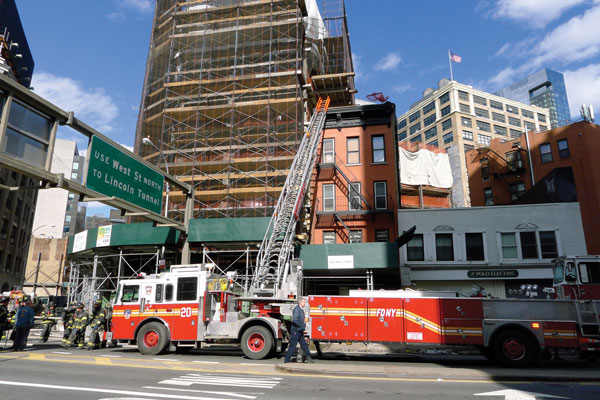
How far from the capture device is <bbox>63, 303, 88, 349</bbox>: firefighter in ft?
53.9

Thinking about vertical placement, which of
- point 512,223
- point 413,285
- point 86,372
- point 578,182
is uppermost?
point 578,182

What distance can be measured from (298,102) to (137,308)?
67.3 feet

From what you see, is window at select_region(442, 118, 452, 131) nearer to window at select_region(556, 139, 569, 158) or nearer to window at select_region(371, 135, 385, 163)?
window at select_region(556, 139, 569, 158)

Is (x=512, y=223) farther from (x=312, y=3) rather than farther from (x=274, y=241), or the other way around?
(x=312, y=3)

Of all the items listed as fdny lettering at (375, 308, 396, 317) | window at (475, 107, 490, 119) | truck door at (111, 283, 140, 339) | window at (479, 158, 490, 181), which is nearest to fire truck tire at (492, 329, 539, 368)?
fdny lettering at (375, 308, 396, 317)

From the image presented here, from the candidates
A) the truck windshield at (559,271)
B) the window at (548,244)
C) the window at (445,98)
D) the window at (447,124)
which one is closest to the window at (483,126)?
the window at (447,124)

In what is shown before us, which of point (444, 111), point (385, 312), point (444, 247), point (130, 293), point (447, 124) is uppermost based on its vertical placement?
point (444, 111)

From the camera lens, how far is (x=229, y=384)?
9.05 meters

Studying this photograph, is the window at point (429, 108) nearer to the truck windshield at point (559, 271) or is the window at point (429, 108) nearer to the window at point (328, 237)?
the window at point (328, 237)

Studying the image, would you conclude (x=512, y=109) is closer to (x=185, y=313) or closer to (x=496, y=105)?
(x=496, y=105)

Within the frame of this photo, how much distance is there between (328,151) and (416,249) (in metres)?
8.79

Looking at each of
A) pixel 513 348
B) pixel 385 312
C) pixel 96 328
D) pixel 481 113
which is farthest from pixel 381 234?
pixel 481 113

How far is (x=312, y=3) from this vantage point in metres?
47.3

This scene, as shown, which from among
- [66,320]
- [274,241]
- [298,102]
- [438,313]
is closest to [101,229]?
[66,320]
